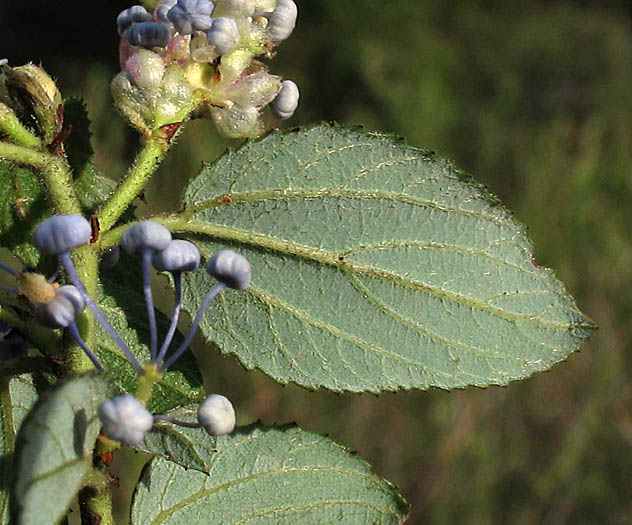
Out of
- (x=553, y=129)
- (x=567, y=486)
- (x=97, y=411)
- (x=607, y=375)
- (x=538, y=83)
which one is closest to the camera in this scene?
(x=97, y=411)

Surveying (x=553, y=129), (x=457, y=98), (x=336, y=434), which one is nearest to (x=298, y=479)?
(x=336, y=434)

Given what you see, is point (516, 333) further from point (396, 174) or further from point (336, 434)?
point (336, 434)

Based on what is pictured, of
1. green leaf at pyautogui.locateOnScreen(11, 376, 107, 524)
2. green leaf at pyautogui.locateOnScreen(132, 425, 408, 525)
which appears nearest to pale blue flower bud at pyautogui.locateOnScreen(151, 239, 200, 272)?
green leaf at pyautogui.locateOnScreen(11, 376, 107, 524)

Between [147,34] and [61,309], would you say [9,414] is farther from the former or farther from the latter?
[147,34]

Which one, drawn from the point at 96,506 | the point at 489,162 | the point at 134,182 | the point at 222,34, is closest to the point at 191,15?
the point at 222,34

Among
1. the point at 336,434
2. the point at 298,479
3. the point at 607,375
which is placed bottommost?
the point at 336,434

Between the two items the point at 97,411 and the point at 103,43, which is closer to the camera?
the point at 97,411

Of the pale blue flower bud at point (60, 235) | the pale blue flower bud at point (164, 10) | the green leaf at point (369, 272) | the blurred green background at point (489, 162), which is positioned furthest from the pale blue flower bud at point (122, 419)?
the blurred green background at point (489, 162)
